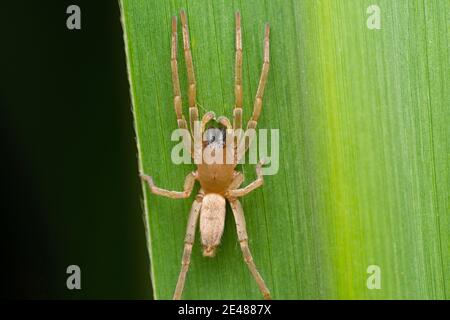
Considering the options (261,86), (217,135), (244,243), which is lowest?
(244,243)

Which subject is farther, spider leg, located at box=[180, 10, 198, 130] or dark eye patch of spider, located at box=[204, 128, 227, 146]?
dark eye patch of spider, located at box=[204, 128, 227, 146]

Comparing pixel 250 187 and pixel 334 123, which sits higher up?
pixel 334 123

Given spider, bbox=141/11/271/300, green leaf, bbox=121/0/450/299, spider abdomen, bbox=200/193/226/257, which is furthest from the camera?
spider abdomen, bbox=200/193/226/257

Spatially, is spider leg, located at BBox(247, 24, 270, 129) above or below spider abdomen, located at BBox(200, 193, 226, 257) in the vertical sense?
above

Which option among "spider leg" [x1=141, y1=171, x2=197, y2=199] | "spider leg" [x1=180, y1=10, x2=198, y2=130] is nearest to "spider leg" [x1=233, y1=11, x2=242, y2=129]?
"spider leg" [x1=180, y1=10, x2=198, y2=130]

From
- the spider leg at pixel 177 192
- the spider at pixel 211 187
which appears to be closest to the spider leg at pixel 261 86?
the spider at pixel 211 187

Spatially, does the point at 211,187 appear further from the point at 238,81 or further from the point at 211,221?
the point at 238,81

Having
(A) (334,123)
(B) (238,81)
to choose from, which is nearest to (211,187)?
(B) (238,81)

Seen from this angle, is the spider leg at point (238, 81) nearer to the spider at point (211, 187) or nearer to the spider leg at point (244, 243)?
the spider at point (211, 187)

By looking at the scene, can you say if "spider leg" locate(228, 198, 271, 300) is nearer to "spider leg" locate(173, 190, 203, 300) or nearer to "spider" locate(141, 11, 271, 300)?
"spider" locate(141, 11, 271, 300)
